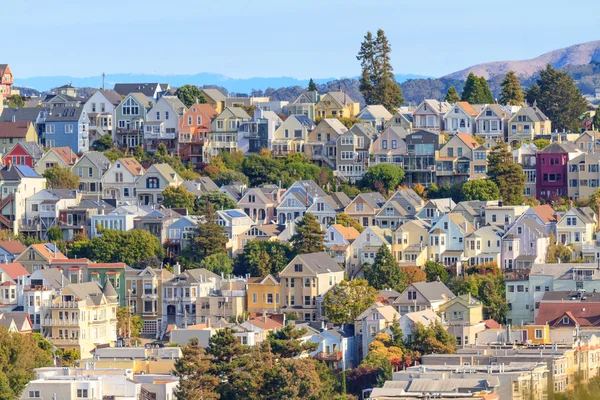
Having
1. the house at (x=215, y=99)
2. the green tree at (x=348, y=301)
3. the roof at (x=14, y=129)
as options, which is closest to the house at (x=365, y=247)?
the green tree at (x=348, y=301)

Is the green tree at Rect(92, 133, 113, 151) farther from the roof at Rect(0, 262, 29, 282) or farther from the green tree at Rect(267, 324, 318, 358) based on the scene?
the green tree at Rect(267, 324, 318, 358)

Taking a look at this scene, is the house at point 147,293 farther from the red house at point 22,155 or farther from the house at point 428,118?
the house at point 428,118

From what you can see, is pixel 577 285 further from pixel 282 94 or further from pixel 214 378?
pixel 282 94

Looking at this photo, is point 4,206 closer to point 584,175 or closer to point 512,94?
point 584,175

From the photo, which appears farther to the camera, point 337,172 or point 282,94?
point 282,94

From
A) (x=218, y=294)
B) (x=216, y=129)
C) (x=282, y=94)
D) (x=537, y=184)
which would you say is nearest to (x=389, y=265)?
(x=218, y=294)
